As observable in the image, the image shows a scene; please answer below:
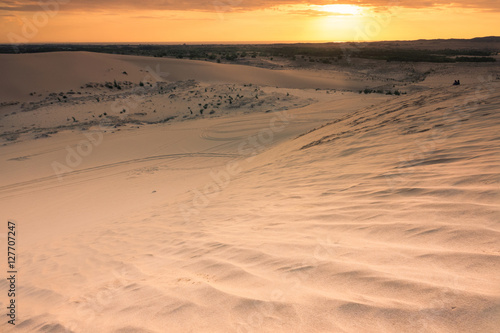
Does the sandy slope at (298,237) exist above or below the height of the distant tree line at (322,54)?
below

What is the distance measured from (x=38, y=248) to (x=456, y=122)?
20.9ft

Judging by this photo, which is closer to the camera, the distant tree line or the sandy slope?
the sandy slope

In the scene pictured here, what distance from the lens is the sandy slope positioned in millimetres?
2041

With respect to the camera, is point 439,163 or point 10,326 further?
point 439,163

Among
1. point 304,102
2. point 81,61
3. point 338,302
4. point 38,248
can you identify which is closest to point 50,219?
point 38,248

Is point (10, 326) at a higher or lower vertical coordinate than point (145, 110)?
lower

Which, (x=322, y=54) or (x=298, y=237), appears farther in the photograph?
(x=322, y=54)

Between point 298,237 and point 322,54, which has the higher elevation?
point 322,54

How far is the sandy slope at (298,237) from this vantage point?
2041 millimetres

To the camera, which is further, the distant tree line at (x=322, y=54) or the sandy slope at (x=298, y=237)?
the distant tree line at (x=322, y=54)

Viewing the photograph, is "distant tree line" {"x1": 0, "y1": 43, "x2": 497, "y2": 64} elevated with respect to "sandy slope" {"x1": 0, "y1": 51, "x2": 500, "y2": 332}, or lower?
elevated

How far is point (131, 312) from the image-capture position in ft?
8.27

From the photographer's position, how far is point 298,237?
3182 mm

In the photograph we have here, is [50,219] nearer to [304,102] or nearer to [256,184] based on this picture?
[256,184]
